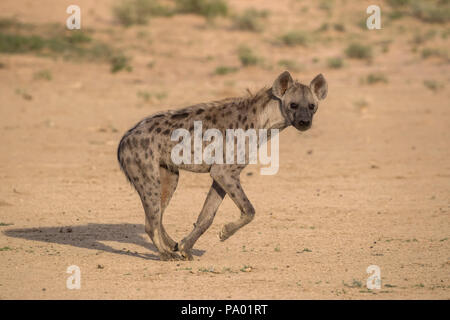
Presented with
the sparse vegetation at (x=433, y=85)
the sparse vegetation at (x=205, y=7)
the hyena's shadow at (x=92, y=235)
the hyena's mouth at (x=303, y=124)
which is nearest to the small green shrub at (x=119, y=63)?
the sparse vegetation at (x=205, y=7)

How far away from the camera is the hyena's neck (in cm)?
714

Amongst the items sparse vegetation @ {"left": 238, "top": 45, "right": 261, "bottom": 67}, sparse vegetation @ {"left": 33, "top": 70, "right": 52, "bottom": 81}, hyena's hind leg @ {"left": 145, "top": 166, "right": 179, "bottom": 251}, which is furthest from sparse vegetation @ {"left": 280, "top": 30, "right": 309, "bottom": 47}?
hyena's hind leg @ {"left": 145, "top": 166, "right": 179, "bottom": 251}

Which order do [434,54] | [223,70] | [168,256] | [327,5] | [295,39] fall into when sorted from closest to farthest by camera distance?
[168,256], [223,70], [434,54], [295,39], [327,5]

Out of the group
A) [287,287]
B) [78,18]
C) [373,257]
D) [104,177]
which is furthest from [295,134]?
[78,18]

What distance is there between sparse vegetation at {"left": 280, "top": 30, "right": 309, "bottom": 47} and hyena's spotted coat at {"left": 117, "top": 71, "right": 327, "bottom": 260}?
1671 centimetres

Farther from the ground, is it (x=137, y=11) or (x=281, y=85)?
(x=137, y=11)

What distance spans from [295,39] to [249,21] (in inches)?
97.3

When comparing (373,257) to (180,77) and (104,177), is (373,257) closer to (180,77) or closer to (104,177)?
(104,177)

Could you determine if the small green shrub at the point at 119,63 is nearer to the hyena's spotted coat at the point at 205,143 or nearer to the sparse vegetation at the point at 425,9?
the sparse vegetation at the point at 425,9

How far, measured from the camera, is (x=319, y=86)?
717 cm

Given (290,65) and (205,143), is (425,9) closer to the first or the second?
(290,65)

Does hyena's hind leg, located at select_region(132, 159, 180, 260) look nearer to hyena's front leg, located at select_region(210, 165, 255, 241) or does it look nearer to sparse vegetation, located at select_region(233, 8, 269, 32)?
hyena's front leg, located at select_region(210, 165, 255, 241)

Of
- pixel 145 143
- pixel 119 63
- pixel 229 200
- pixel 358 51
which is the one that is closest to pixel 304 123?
pixel 145 143

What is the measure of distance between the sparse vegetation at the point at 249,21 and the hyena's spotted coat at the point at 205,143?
1860cm
